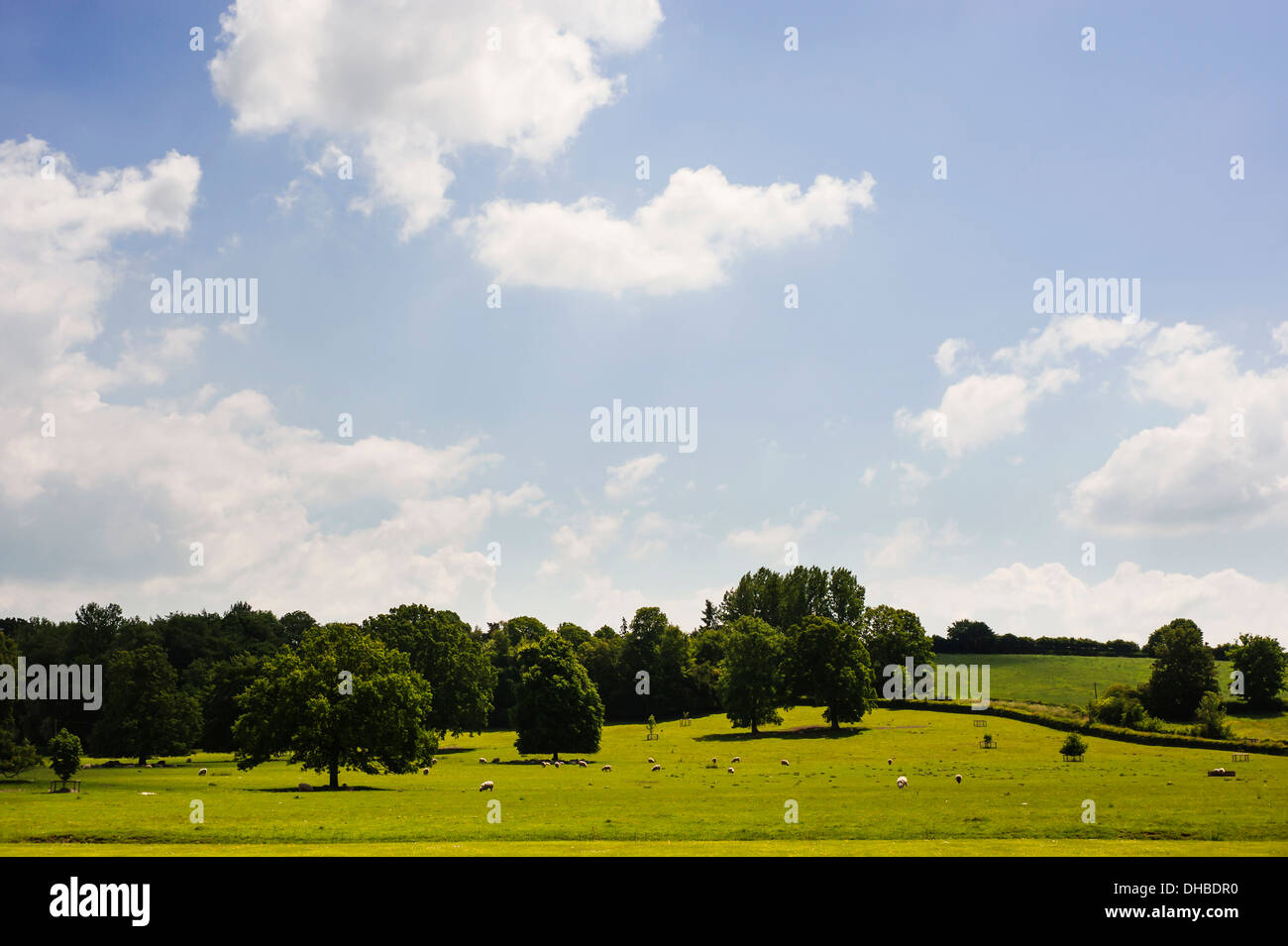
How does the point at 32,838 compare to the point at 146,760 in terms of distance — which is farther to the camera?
the point at 146,760

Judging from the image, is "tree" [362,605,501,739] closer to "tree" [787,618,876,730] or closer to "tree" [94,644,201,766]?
"tree" [94,644,201,766]

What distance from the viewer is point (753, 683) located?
11738cm

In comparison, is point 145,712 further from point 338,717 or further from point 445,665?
point 338,717

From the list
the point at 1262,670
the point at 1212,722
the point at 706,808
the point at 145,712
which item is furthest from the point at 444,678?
the point at 1262,670

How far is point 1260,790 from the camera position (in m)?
53.9

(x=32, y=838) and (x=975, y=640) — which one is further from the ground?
(x=32, y=838)

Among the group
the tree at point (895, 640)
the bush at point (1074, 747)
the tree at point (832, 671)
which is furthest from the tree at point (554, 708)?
the tree at point (895, 640)

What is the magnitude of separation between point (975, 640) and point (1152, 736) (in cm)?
9966

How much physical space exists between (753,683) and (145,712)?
76942 mm

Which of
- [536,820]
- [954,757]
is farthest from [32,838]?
[954,757]

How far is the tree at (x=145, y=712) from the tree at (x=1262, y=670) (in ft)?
483

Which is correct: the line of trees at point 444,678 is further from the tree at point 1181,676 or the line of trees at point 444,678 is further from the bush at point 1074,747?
the bush at point 1074,747

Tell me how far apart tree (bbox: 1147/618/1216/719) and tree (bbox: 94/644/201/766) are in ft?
430
